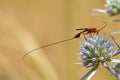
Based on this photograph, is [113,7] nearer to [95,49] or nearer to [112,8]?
[112,8]

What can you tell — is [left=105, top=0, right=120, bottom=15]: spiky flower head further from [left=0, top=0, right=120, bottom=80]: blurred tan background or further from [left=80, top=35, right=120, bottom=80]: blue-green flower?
[left=0, top=0, right=120, bottom=80]: blurred tan background

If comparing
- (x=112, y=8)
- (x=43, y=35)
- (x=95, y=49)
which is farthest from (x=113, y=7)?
(x=43, y=35)

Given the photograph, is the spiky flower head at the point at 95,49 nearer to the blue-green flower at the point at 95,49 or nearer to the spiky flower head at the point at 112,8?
the blue-green flower at the point at 95,49

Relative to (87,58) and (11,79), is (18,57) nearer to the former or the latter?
(11,79)

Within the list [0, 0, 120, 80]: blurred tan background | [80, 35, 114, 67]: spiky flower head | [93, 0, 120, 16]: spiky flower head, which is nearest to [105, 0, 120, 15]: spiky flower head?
[93, 0, 120, 16]: spiky flower head

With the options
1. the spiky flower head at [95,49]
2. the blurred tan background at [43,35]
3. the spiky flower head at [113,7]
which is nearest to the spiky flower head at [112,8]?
the spiky flower head at [113,7]
